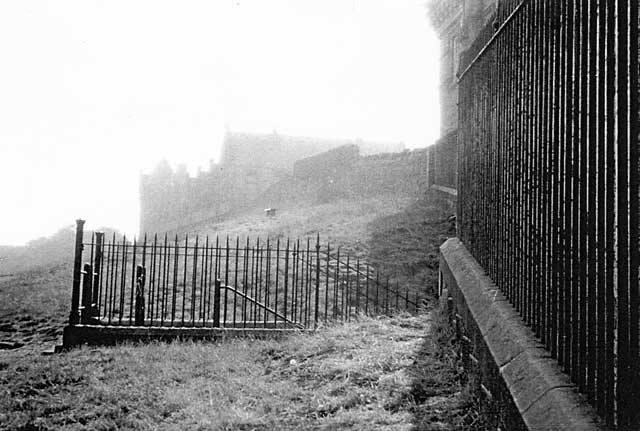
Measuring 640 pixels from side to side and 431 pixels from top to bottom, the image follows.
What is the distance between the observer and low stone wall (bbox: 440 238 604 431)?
2336 millimetres

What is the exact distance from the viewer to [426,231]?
1603 cm

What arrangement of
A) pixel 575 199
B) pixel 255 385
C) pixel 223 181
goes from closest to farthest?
1. pixel 575 199
2. pixel 255 385
3. pixel 223 181

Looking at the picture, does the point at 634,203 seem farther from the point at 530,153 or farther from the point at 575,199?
the point at 530,153

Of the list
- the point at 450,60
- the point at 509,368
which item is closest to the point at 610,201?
the point at 509,368

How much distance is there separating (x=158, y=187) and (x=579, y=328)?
48.9 m

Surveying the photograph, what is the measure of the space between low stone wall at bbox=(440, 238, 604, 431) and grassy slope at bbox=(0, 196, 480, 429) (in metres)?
0.41

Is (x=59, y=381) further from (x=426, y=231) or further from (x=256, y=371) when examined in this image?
(x=426, y=231)

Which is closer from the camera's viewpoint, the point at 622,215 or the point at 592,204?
the point at 622,215

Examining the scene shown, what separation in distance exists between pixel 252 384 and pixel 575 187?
13.0 feet

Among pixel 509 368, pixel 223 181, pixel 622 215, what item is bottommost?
pixel 509 368

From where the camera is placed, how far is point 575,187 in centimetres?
257

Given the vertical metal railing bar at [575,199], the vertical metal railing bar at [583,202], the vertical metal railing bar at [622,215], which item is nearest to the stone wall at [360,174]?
the vertical metal railing bar at [575,199]

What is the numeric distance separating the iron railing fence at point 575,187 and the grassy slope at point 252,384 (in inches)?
45.1

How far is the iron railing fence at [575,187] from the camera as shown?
2.03 metres
